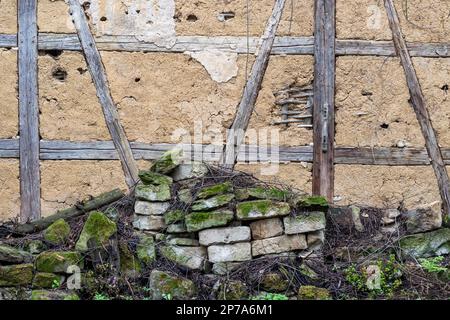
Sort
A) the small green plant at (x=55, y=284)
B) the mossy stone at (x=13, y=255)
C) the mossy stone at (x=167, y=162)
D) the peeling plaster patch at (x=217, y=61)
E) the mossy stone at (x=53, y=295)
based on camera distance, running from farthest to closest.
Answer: the peeling plaster patch at (x=217, y=61)
the mossy stone at (x=167, y=162)
the mossy stone at (x=13, y=255)
the small green plant at (x=55, y=284)
the mossy stone at (x=53, y=295)

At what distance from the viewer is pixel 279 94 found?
24.1 feet

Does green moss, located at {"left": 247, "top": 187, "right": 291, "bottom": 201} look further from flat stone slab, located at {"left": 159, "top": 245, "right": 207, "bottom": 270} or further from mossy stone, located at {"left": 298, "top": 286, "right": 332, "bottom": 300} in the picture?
mossy stone, located at {"left": 298, "top": 286, "right": 332, "bottom": 300}

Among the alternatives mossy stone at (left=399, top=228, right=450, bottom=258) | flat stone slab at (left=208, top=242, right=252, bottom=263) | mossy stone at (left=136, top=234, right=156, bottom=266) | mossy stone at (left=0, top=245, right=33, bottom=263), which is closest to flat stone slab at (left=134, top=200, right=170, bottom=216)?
mossy stone at (left=136, top=234, right=156, bottom=266)

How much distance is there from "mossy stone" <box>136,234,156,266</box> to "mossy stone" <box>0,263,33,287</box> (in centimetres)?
97

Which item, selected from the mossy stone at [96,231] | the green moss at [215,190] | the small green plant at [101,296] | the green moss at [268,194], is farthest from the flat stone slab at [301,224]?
→ the small green plant at [101,296]

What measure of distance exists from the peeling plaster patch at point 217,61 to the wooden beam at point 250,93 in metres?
0.21

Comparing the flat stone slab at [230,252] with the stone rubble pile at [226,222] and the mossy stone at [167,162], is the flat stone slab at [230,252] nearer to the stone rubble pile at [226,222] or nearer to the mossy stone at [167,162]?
the stone rubble pile at [226,222]

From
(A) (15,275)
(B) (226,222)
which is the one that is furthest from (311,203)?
(A) (15,275)

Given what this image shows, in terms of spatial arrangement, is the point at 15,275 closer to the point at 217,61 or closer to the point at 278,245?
the point at 278,245

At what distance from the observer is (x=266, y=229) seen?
253 inches

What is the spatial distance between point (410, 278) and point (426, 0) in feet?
9.85

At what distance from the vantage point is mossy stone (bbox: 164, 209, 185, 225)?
257 inches

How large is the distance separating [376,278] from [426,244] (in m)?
0.91

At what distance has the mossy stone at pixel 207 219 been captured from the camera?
6.34m
